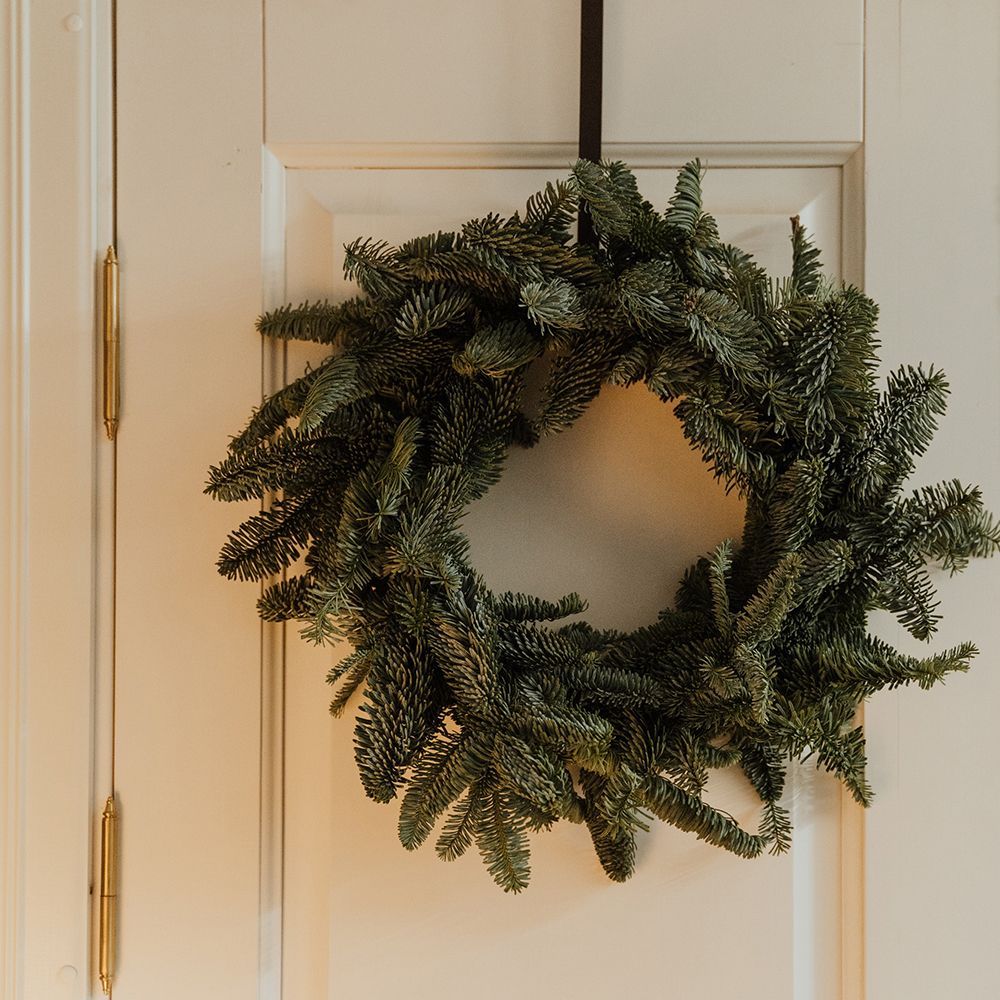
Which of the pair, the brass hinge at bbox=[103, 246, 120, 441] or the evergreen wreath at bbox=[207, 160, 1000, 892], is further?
the brass hinge at bbox=[103, 246, 120, 441]

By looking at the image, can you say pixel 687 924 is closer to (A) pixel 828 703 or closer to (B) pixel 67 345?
(A) pixel 828 703

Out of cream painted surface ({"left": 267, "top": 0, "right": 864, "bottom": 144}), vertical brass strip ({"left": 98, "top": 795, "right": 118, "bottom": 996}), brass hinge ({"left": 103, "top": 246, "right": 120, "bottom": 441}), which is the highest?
cream painted surface ({"left": 267, "top": 0, "right": 864, "bottom": 144})

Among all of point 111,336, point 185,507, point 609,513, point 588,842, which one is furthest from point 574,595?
point 111,336

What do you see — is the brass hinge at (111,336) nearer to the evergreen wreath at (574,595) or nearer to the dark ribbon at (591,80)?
the evergreen wreath at (574,595)

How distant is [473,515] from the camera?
0.73 metres

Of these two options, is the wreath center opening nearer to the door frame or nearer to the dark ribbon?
the dark ribbon

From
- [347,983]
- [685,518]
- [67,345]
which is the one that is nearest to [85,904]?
[347,983]

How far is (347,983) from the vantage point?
0.73m

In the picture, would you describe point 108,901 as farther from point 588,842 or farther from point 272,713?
point 588,842

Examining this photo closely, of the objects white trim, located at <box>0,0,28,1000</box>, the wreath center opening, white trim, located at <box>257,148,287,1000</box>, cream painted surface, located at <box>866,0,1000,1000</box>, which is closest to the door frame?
white trim, located at <box>0,0,28,1000</box>

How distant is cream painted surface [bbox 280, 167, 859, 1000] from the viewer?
0.72 metres

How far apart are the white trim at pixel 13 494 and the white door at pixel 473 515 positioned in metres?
0.09

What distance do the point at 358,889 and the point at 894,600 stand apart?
49 centimetres

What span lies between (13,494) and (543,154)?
1.76 ft
